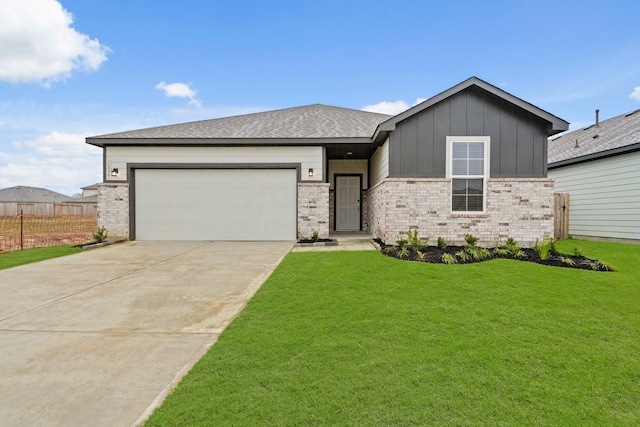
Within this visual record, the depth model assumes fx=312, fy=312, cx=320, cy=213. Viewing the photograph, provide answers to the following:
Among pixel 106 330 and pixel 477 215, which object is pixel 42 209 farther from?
pixel 477 215

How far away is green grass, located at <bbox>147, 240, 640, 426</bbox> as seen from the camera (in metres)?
1.93

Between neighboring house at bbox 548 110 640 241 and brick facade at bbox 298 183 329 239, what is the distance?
9360 mm

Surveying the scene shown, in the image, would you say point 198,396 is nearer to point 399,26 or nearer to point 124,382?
point 124,382

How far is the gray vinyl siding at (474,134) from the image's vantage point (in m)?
8.80

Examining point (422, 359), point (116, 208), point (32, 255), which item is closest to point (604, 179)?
point (422, 359)

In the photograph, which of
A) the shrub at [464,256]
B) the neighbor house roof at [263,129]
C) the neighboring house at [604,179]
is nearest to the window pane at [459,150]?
the neighbor house roof at [263,129]

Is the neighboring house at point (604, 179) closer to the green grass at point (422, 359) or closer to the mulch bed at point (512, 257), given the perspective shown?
the mulch bed at point (512, 257)

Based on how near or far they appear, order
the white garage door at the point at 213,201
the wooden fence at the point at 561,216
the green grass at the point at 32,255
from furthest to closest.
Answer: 1. the wooden fence at the point at 561,216
2. the white garage door at the point at 213,201
3. the green grass at the point at 32,255

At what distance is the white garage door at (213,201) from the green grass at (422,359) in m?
6.14

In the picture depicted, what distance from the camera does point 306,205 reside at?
1043 centimetres

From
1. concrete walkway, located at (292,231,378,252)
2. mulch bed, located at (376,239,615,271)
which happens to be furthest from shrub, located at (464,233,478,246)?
concrete walkway, located at (292,231,378,252)

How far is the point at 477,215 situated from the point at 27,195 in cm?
Answer: 5237

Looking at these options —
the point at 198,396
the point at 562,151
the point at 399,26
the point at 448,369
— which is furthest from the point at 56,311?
the point at 562,151

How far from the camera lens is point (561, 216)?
37.2 ft
